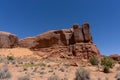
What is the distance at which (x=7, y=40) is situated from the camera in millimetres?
51219

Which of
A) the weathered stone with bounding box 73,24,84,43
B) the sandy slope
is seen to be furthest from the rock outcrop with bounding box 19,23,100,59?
the sandy slope

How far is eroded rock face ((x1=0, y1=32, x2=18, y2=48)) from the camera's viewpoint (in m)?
50.7

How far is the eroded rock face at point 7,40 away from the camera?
5066 cm

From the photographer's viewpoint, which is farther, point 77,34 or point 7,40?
point 7,40

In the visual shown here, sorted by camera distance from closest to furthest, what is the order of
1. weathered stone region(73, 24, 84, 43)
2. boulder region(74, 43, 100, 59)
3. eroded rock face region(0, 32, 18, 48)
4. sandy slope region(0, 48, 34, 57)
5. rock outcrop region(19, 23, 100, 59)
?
1. boulder region(74, 43, 100, 59)
2. rock outcrop region(19, 23, 100, 59)
3. weathered stone region(73, 24, 84, 43)
4. sandy slope region(0, 48, 34, 57)
5. eroded rock face region(0, 32, 18, 48)

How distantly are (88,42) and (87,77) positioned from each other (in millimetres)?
30846

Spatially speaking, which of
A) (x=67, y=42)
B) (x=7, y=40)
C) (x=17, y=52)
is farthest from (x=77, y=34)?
(x=7, y=40)

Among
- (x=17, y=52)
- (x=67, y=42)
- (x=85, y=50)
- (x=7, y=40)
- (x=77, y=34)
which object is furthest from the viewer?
(x=7, y=40)

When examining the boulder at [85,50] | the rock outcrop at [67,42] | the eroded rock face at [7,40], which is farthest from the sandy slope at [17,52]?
the boulder at [85,50]

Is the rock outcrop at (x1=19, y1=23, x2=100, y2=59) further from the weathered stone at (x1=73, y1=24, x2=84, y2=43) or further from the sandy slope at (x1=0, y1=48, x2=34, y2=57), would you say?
the sandy slope at (x1=0, y1=48, x2=34, y2=57)

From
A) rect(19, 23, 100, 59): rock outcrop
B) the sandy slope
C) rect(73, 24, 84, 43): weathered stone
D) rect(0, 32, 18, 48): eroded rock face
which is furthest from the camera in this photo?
rect(0, 32, 18, 48): eroded rock face

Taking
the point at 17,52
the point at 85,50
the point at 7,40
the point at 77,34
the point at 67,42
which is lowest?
the point at 85,50

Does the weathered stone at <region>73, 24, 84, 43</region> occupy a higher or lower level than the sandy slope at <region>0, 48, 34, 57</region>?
higher

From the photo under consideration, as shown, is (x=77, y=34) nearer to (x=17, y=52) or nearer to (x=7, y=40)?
(x=17, y=52)
